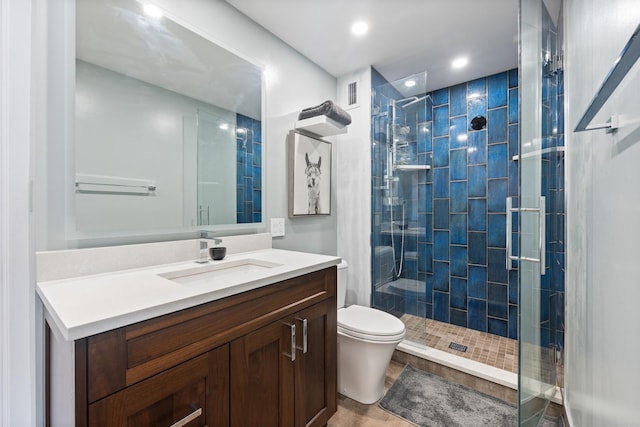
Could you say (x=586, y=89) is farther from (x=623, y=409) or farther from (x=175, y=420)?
(x=175, y=420)

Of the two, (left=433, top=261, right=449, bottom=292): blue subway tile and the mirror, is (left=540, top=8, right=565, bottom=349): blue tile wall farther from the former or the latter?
the mirror

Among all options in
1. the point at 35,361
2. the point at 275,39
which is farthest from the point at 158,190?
the point at 275,39

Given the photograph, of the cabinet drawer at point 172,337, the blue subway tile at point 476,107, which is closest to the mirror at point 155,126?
the cabinet drawer at point 172,337

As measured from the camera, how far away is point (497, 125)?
8.25 ft

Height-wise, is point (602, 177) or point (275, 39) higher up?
point (275, 39)

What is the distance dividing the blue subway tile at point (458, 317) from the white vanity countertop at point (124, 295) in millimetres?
2159

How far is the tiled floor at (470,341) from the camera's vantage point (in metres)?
2.07

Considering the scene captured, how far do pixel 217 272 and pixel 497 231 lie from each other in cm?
244

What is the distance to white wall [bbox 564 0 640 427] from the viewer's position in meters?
0.64

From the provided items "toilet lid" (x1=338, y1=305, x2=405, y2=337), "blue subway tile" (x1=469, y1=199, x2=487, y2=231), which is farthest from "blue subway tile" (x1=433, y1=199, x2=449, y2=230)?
"toilet lid" (x1=338, y1=305, x2=405, y2=337)

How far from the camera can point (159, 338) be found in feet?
2.53

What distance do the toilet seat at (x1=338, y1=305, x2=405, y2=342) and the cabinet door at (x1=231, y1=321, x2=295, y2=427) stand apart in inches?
23.6

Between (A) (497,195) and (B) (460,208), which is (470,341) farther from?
(A) (497,195)

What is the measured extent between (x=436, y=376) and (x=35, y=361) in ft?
7.14
